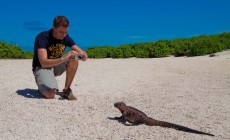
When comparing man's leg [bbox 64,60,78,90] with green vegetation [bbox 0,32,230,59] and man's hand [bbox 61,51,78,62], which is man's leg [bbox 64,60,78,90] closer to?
man's hand [bbox 61,51,78,62]

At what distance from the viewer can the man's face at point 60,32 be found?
23.9 feet

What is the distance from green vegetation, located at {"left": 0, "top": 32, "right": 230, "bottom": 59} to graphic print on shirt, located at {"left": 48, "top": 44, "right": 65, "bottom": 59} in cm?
875

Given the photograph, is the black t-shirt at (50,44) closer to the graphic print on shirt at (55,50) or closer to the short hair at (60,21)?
the graphic print on shirt at (55,50)

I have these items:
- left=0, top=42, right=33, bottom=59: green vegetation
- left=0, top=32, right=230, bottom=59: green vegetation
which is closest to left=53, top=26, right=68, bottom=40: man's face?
left=0, top=32, right=230, bottom=59: green vegetation

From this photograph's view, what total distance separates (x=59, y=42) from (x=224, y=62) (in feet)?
22.6

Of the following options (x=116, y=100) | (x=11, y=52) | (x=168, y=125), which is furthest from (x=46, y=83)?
(x=11, y=52)

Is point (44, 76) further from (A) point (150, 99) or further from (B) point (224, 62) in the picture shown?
(B) point (224, 62)

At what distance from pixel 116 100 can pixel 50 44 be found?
1545 mm

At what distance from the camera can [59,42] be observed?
25.2ft

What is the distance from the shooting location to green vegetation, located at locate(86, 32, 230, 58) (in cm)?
1584

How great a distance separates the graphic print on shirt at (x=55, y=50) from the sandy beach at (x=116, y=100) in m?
0.79

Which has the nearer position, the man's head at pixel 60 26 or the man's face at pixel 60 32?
the man's head at pixel 60 26

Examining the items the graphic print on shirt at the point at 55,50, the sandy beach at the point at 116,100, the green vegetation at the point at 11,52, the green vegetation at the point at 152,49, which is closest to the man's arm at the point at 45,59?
the graphic print on shirt at the point at 55,50

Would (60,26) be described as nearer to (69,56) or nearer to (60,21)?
(60,21)
